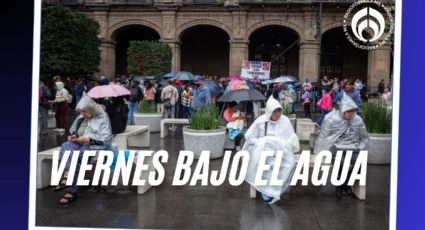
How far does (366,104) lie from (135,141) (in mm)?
4718

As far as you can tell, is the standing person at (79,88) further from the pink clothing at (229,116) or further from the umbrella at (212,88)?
the umbrella at (212,88)

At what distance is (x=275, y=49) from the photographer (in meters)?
25.8

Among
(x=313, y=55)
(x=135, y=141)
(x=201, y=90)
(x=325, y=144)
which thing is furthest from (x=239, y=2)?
(x=325, y=144)

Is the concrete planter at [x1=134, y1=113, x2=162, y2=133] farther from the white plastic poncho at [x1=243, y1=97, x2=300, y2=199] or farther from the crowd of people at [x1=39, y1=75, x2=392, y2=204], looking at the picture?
the white plastic poncho at [x1=243, y1=97, x2=300, y2=199]

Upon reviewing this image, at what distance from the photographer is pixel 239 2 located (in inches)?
840

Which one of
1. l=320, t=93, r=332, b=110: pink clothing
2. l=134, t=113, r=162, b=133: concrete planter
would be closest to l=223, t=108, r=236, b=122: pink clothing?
l=134, t=113, r=162, b=133: concrete planter

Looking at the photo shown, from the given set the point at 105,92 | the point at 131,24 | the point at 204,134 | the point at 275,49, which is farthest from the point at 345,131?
the point at 275,49

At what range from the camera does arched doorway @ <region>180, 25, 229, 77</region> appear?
26297 mm

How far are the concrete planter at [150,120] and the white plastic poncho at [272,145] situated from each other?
257 inches

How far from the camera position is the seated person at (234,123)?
9.42 metres

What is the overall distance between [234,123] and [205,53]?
17.4 m

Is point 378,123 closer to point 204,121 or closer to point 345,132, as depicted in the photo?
point 345,132
